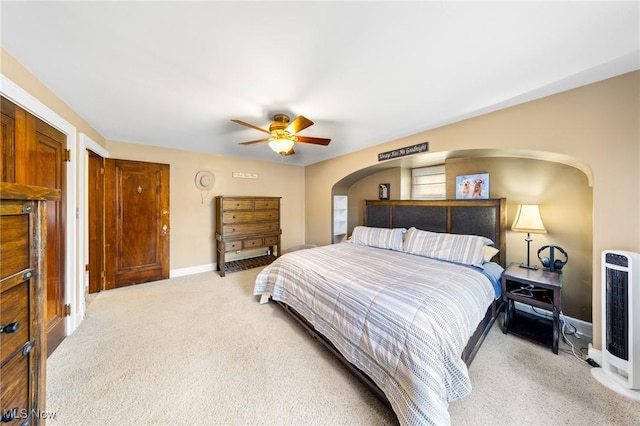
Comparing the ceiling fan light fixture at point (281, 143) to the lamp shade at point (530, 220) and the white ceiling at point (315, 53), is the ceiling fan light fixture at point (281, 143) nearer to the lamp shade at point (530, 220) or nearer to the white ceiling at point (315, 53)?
the white ceiling at point (315, 53)

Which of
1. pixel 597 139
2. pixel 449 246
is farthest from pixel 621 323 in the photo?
pixel 597 139

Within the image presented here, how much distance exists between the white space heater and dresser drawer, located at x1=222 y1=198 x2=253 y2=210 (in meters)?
4.45

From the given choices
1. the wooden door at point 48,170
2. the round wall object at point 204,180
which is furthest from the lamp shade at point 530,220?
the round wall object at point 204,180

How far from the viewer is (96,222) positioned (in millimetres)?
3158

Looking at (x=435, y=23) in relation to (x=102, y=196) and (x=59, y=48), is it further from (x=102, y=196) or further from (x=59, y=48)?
(x=102, y=196)

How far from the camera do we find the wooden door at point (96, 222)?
3.11 metres

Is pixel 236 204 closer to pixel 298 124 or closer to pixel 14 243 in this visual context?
pixel 298 124

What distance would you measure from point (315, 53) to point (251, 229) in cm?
341

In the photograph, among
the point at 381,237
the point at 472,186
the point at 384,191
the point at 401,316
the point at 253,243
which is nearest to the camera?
the point at 401,316

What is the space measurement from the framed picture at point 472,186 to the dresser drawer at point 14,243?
12.8 feet

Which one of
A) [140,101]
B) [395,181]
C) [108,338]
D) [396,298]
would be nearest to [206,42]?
[140,101]

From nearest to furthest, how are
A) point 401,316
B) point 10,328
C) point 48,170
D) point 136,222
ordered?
point 10,328
point 401,316
point 48,170
point 136,222

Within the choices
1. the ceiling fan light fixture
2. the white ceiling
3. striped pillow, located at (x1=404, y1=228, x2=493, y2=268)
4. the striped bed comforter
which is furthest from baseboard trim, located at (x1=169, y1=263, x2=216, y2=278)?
striped pillow, located at (x1=404, y1=228, x2=493, y2=268)

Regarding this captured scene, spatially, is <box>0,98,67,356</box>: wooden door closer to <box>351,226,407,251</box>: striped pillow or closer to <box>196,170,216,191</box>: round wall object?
<box>196,170,216,191</box>: round wall object
